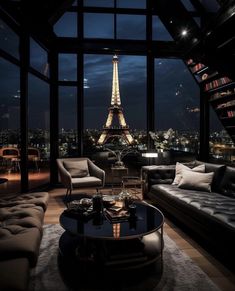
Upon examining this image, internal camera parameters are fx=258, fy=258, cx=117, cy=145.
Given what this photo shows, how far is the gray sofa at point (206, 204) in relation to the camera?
2.34 metres

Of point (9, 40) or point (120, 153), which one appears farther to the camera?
point (120, 153)

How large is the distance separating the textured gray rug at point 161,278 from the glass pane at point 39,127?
3.10m

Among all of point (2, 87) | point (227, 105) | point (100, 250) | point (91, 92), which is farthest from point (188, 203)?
point (91, 92)

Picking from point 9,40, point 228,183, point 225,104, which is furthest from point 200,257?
point 9,40

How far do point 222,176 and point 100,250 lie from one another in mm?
2224

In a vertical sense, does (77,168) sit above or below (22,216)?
above

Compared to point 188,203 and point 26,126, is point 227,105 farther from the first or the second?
point 26,126

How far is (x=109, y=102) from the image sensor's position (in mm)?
6688

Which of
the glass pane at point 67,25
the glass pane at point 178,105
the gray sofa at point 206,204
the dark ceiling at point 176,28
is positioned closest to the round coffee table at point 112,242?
the gray sofa at point 206,204

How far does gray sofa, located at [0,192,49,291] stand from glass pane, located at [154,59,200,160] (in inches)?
162

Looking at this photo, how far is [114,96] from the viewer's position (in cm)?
684

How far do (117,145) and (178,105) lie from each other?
1.94 metres

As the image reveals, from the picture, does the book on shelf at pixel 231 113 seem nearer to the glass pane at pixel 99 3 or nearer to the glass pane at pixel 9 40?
the glass pane at pixel 99 3

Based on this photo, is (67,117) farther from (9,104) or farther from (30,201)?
(30,201)
